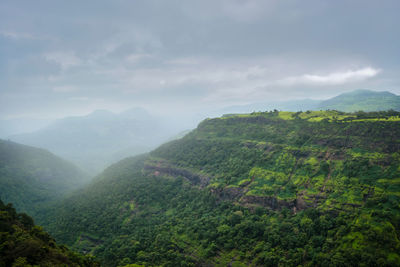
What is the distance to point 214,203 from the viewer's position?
78.9 meters

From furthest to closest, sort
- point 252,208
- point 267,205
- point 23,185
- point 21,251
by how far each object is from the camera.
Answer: point 23,185 → point 252,208 → point 267,205 → point 21,251

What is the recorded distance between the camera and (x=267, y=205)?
64.6 m

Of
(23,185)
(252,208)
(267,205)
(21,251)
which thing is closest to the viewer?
(21,251)

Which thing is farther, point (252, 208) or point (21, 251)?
point (252, 208)

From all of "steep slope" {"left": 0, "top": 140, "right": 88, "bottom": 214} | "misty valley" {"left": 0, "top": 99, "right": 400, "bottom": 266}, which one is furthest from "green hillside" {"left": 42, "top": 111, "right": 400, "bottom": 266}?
"steep slope" {"left": 0, "top": 140, "right": 88, "bottom": 214}

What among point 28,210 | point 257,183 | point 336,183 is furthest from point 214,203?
point 28,210

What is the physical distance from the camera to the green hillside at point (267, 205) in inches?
1780

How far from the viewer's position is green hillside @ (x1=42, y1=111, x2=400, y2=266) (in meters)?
45.2

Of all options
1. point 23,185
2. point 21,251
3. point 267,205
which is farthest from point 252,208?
point 23,185

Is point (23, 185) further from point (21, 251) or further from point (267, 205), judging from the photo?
→ point (267, 205)

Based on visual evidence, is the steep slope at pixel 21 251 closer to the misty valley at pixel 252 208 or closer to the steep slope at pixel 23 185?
the misty valley at pixel 252 208

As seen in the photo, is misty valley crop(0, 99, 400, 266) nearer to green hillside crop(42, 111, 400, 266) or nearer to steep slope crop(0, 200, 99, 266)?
steep slope crop(0, 200, 99, 266)

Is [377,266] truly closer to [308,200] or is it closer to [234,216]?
[308,200]

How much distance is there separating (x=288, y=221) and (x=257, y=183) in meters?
18.3
